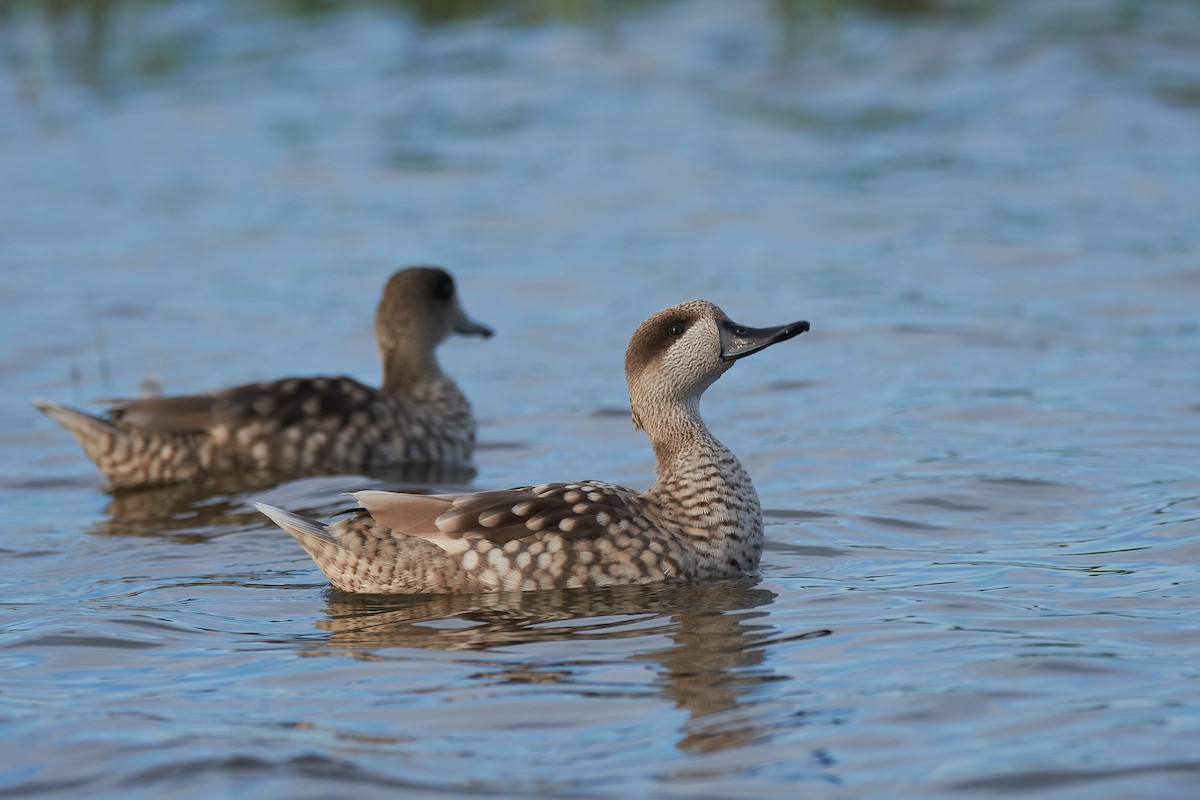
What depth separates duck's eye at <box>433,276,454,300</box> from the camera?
12.6 meters

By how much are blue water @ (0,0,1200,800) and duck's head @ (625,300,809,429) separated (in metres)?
0.94

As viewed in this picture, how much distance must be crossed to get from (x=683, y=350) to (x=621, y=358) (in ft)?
17.7

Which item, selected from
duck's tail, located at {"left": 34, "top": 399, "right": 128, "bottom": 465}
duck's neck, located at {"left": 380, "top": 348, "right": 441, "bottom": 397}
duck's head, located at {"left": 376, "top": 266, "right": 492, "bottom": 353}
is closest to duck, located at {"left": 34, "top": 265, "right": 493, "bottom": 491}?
duck's tail, located at {"left": 34, "top": 399, "right": 128, "bottom": 465}

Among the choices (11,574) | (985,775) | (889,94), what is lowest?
(985,775)

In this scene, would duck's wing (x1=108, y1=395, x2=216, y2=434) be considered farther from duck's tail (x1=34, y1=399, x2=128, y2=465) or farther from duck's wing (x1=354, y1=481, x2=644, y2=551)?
duck's wing (x1=354, y1=481, x2=644, y2=551)

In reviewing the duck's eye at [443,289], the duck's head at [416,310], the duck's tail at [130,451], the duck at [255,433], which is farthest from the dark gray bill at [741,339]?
the duck's eye at [443,289]

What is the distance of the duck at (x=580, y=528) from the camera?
8.08 m

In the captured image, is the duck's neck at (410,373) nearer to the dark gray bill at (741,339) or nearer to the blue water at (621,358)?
the blue water at (621,358)

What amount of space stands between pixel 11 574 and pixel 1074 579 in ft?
16.6

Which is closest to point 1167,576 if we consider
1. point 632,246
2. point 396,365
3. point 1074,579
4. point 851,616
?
point 1074,579

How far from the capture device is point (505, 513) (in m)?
8.13

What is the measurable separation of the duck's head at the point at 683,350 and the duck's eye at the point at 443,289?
4.10 meters

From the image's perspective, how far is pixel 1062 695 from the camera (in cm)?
637

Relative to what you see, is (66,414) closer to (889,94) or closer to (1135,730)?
(1135,730)
